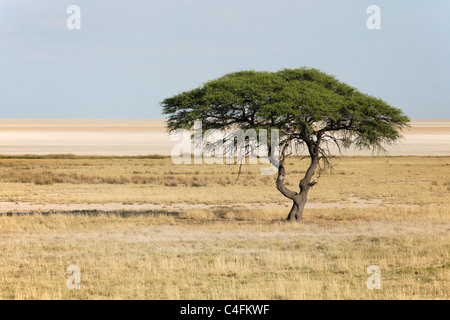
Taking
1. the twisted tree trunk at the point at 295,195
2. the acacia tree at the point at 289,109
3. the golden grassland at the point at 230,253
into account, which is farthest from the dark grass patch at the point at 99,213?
the twisted tree trunk at the point at 295,195

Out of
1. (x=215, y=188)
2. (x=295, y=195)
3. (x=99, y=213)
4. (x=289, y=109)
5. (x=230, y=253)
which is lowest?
(x=215, y=188)

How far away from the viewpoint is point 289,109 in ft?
82.0

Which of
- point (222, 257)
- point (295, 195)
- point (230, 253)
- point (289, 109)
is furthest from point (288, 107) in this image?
point (222, 257)

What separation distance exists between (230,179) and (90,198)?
20.8m

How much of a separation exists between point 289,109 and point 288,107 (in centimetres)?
13

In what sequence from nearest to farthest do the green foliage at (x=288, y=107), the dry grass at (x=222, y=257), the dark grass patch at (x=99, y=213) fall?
the dry grass at (x=222, y=257)
the green foliage at (x=288, y=107)
the dark grass patch at (x=99, y=213)

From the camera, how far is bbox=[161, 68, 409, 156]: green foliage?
2578 centimetres

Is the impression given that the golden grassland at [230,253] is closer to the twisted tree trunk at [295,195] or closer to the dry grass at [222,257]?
the dry grass at [222,257]

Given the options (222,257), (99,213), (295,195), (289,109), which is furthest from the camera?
(99,213)

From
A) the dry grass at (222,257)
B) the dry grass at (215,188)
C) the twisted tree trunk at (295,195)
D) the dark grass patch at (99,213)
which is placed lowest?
the dry grass at (215,188)

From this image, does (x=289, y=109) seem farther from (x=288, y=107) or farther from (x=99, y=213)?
(x=99, y=213)

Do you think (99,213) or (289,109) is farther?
(99,213)

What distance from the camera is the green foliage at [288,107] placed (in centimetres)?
2578

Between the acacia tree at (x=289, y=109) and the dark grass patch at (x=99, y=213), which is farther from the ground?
the acacia tree at (x=289, y=109)
